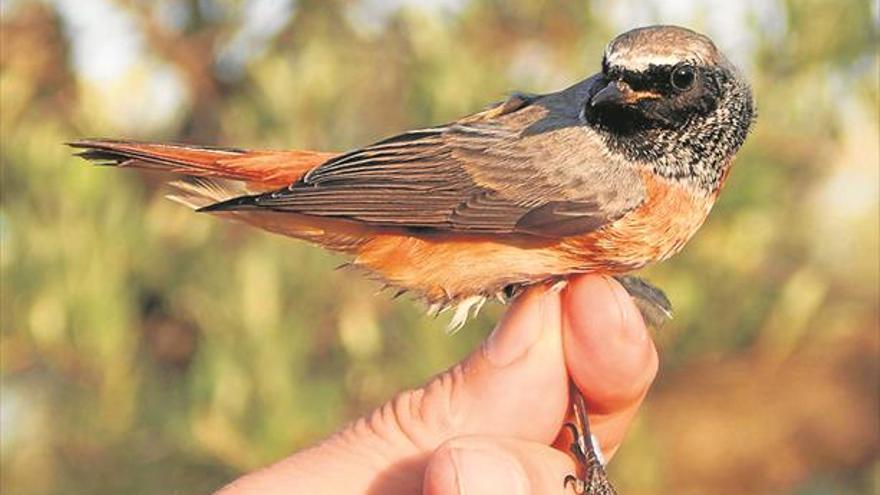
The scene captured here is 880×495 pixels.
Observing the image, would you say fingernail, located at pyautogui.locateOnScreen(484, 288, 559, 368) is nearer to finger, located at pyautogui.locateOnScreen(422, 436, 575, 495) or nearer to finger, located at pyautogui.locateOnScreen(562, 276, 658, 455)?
finger, located at pyautogui.locateOnScreen(562, 276, 658, 455)

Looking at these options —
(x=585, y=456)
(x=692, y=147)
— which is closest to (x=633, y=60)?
(x=692, y=147)

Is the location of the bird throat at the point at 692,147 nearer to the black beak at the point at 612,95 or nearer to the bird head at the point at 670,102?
the bird head at the point at 670,102

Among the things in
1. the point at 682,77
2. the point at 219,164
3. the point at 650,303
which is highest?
the point at 682,77

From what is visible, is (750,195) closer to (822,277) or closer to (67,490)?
(822,277)

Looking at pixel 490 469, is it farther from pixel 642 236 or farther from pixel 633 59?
pixel 633 59

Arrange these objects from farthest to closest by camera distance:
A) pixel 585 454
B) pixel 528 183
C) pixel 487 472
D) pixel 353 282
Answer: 1. pixel 353 282
2. pixel 528 183
3. pixel 585 454
4. pixel 487 472

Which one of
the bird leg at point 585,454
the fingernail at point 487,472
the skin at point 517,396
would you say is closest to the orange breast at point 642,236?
the skin at point 517,396
